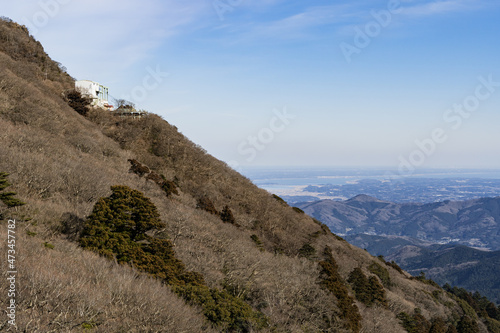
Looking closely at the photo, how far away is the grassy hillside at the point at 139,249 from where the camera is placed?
9.20m

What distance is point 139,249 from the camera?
15.8 metres

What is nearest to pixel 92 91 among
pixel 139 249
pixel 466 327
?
pixel 139 249

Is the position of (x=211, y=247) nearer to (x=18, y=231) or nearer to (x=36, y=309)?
(x=18, y=231)

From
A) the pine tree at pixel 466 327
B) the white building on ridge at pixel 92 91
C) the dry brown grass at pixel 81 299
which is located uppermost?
the white building on ridge at pixel 92 91

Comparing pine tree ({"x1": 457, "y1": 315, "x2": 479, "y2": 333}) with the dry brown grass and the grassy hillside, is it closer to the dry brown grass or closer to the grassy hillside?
the grassy hillside

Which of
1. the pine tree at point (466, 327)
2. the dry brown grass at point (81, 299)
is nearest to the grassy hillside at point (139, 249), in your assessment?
the dry brown grass at point (81, 299)

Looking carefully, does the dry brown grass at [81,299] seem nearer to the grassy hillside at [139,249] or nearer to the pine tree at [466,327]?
the grassy hillside at [139,249]

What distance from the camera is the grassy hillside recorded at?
362 inches

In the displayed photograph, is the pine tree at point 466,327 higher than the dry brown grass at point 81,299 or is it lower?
lower

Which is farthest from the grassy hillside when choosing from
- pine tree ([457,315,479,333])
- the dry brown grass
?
pine tree ([457,315,479,333])

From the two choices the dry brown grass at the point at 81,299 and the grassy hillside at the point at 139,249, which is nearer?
the dry brown grass at the point at 81,299

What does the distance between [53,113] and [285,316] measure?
31.2 metres

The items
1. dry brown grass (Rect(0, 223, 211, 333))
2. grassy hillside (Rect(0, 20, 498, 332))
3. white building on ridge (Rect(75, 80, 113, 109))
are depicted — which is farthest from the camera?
white building on ridge (Rect(75, 80, 113, 109))

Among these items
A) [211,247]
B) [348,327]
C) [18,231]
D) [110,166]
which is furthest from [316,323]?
[110,166]
